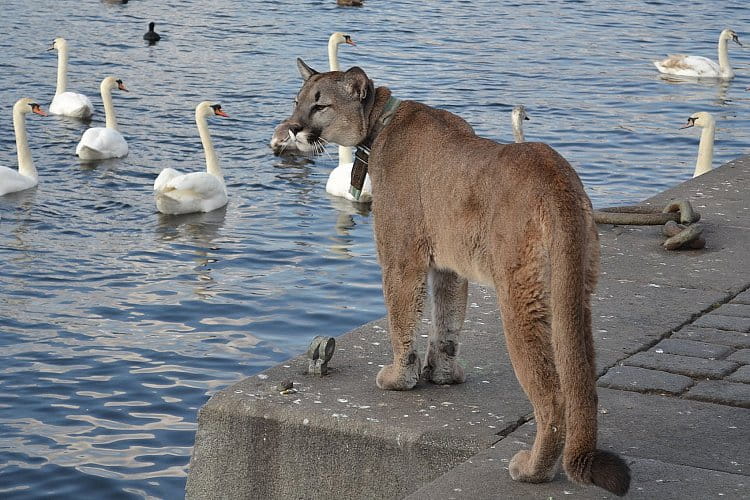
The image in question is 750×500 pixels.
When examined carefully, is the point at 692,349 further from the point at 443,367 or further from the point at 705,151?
the point at 705,151

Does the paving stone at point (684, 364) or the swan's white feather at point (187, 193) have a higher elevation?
the paving stone at point (684, 364)

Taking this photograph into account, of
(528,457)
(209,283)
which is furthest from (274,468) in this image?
(209,283)

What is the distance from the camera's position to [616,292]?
21.9 feet

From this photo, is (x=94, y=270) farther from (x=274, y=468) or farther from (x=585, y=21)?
(x=585, y=21)

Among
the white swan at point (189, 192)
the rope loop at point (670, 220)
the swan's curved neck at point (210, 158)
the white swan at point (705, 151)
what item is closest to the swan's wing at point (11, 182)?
the white swan at point (189, 192)

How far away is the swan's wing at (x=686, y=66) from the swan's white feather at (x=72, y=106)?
10.2m

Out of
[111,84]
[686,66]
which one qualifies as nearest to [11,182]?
[111,84]

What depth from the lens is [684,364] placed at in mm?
5566

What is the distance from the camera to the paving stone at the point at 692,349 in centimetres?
569

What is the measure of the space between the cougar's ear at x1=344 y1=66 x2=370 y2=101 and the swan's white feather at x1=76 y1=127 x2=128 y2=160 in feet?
38.5

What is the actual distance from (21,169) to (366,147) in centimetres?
1111

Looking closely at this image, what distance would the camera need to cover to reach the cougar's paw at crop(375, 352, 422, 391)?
5.30 meters

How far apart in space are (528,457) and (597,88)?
17.6m

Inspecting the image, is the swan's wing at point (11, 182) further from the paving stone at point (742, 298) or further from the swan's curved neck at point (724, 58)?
the swan's curved neck at point (724, 58)
